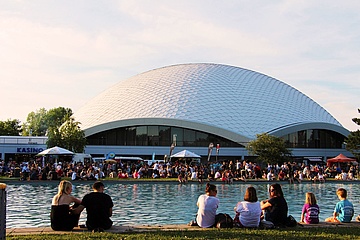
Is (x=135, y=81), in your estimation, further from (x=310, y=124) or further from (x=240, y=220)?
(x=240, y=220)

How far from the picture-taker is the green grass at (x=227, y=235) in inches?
314

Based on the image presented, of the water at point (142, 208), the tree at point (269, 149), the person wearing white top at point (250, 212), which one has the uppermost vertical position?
the tree at point (269, 149)

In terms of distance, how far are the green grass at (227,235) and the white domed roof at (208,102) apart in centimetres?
4114

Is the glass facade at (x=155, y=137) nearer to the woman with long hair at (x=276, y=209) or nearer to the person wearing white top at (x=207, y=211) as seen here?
the woman with long hair at (x=276, y=209)

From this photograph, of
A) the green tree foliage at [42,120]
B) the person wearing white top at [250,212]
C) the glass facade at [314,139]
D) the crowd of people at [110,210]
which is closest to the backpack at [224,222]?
the crowd of people at [110,210]

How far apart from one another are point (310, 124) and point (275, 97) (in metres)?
5.70

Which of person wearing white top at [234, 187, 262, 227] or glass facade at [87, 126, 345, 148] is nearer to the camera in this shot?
person wearing white top at [234, 187, 262, 227]

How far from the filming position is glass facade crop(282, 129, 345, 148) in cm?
5378

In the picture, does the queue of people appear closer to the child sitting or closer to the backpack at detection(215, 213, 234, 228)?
the backpack at detection(215, 213, 234, 228)

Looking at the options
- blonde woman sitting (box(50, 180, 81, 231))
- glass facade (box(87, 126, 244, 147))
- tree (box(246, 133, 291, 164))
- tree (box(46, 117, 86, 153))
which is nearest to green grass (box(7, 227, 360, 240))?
blonde woman sitting (box(50, 180, 81, 231))

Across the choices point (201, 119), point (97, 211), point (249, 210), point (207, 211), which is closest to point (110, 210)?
point (97, 211)

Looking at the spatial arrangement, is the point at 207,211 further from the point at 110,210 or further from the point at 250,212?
the point at 110,210

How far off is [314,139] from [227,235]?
49.6 meters

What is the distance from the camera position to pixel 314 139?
5553 centimetres
